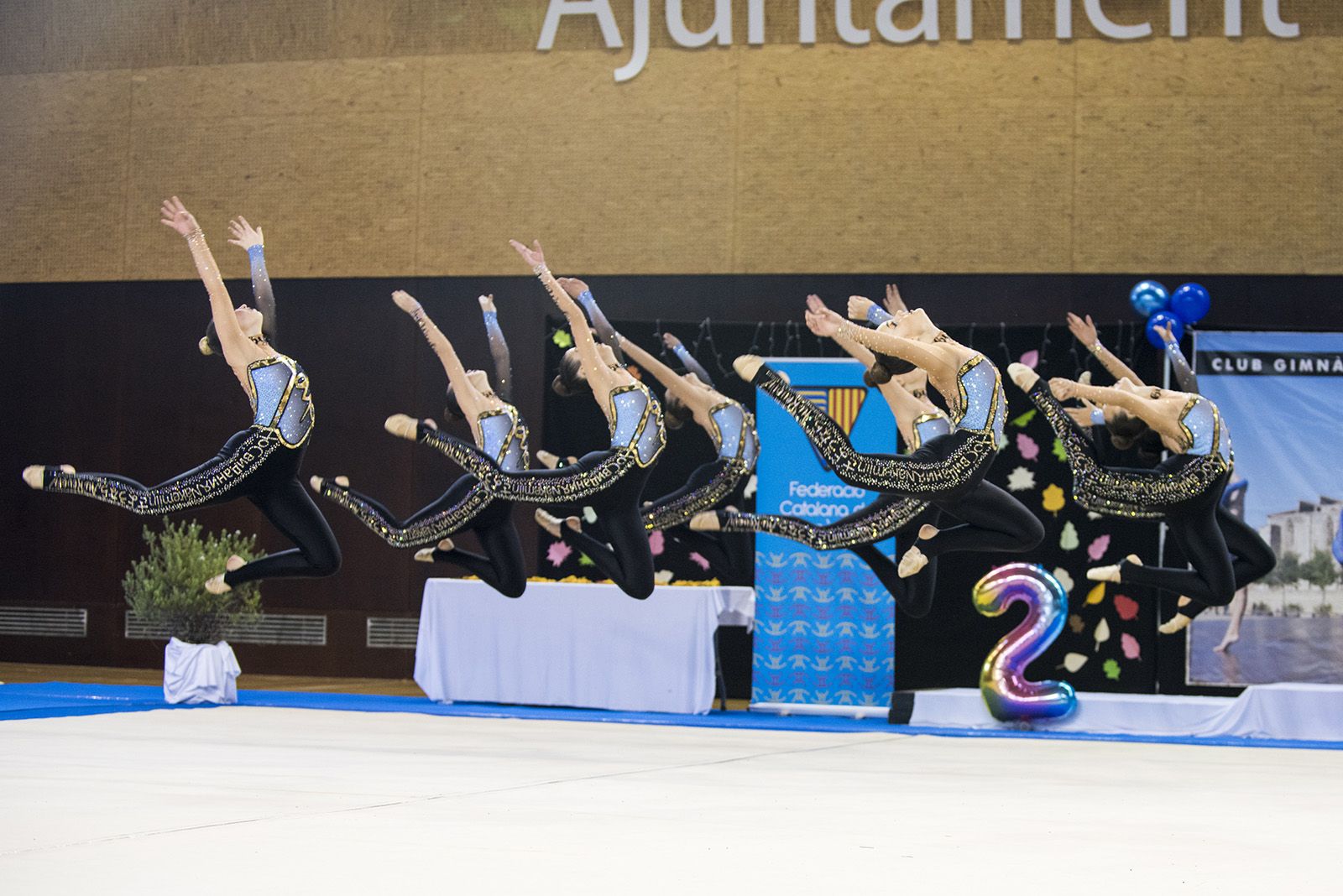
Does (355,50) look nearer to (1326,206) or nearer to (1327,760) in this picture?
(1326,206)

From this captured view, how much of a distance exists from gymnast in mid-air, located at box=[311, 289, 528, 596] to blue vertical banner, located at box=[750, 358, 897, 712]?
8.05 ft

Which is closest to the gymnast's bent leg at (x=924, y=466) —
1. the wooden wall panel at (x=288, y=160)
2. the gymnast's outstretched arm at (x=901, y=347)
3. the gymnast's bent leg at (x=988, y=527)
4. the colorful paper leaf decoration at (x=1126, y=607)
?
the gymnast's bent leg at (x=988, y=527)

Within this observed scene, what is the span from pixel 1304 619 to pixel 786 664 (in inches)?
150

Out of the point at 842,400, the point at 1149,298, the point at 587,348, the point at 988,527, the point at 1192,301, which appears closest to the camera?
the point at 988,527

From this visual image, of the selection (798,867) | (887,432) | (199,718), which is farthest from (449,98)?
(798,867)

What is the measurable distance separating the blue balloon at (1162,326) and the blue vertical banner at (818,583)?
Answer: 6.17 ft

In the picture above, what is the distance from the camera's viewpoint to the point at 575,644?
1238cm

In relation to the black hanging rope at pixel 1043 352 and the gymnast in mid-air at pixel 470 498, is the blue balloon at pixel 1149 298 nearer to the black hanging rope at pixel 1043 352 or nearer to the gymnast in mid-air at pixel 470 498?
the black hanging rope at pixel 1043 352

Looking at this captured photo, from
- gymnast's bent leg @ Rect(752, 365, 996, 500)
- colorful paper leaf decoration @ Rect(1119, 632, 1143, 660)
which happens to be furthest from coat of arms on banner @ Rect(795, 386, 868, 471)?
gymnast's bent leg @ Rect(752, 365, 996, 500)

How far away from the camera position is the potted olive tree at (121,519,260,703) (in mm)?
12141

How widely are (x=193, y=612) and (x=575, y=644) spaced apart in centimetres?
289

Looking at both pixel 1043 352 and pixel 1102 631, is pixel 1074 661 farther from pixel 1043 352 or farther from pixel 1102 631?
pixel 1043 352

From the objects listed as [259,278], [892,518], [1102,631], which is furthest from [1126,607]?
[259,278]

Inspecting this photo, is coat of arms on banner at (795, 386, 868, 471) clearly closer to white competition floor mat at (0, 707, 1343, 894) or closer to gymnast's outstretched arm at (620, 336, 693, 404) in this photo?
gymnast's outstretched arm at (620, 336, 693, 404)
